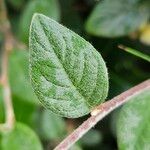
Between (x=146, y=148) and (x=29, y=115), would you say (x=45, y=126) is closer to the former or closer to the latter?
(x=29, y=115)

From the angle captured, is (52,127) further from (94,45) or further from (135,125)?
(135,125)

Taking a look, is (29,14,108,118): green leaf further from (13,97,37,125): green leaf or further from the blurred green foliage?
(13,97,37,125): green leaf

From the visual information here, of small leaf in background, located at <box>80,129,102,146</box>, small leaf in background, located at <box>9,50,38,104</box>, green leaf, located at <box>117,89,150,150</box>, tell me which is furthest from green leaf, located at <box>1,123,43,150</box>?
small leaf in background, located at <box>80,129,102,146</box>

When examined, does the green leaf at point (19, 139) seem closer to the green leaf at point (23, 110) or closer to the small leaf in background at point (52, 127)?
the green leaf at point (23, 110)

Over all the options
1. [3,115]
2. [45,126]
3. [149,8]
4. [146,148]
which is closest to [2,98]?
[3,115]

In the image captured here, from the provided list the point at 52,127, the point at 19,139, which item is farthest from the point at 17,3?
the point at 19,139
